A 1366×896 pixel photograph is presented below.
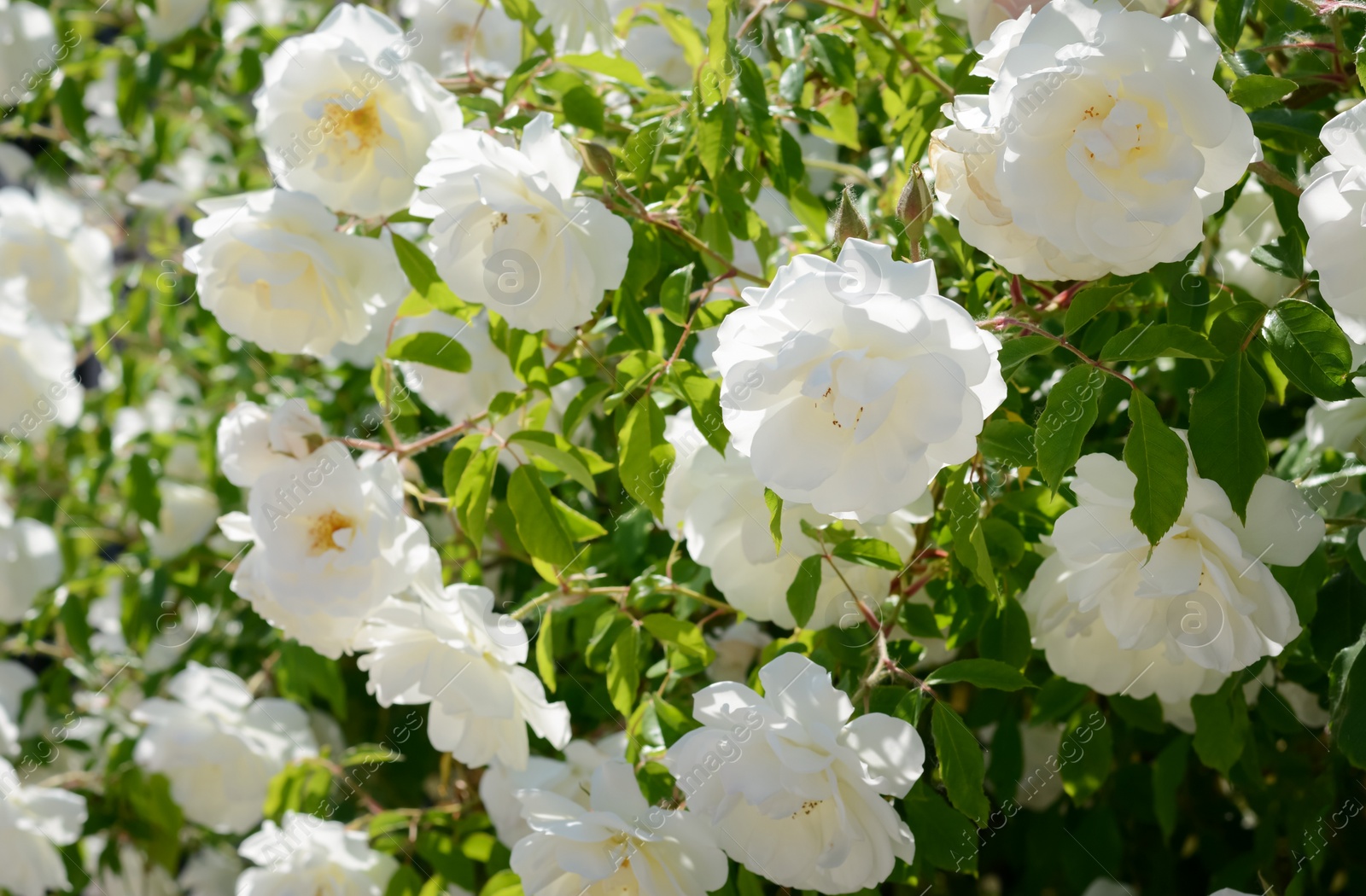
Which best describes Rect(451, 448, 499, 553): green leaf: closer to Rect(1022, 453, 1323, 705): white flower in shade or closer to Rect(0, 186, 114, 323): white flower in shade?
Rect(1022, 453, 1323, 705): white flower in shade

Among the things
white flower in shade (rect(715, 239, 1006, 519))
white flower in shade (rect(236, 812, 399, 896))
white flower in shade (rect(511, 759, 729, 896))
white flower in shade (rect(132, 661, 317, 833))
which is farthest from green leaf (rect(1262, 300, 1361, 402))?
white flower in shade (rect(132, 661, 317, 833))

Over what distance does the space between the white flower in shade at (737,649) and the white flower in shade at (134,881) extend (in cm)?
97

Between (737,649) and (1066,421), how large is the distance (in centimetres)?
58

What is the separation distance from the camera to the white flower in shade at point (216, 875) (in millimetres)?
1703

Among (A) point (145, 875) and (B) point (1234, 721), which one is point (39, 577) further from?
(B) point (1234, 721)

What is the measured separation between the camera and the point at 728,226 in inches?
38.8

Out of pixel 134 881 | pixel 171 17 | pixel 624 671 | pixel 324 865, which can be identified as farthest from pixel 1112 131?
pixel 134 881

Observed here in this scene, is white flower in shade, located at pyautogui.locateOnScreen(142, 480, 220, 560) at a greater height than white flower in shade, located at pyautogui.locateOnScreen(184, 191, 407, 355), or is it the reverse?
white flower in shade, located at pyautogui.locateOnScreen(184, 191, 407, 355)

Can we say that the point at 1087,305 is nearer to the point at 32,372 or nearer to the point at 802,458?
the point at 802,458

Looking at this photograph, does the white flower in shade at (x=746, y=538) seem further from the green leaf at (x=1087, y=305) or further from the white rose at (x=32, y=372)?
the white rose at (x=32, y=372)

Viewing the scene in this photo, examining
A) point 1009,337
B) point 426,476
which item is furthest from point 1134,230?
point 426,476

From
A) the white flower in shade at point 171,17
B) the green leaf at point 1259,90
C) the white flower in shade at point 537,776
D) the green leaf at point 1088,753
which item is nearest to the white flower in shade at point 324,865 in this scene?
the white flower in shade at point 537,776

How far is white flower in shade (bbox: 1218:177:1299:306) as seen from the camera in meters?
1.06

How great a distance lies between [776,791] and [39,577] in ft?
4.70
